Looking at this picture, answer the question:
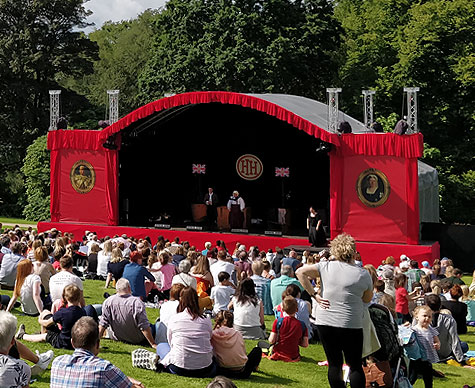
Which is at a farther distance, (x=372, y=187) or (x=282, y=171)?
(x=282, y=171)

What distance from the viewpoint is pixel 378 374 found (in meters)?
6.31

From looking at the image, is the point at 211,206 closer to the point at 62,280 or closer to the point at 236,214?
the point at 236,214

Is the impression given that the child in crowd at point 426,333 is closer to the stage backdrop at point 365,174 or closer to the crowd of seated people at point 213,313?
the crowd of seated people at point 213,313

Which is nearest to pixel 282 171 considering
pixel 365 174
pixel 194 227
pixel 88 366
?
pixel 194 227

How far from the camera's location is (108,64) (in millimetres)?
55531

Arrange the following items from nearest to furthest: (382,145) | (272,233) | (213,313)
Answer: (213,313) < (382,145) < (272,233)

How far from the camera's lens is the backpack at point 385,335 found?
20.7ft

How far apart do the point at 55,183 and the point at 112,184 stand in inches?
82.4

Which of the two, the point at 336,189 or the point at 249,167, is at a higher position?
the point at 249,167

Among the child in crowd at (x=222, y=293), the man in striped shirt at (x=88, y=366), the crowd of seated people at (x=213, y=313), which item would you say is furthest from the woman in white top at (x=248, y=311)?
the man in striped shirt at (x=88, y=366)

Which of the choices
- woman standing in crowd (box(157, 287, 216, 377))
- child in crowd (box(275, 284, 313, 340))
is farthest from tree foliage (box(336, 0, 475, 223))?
woman standing in crowd (box(157, 287, 216, 377))

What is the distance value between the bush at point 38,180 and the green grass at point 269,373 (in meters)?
25.0

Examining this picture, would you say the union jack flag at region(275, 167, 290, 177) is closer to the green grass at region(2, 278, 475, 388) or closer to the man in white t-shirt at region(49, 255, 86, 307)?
the green grass at region(2, 278, 475, 388)

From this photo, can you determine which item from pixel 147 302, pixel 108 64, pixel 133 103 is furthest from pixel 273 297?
pixel 108 64
